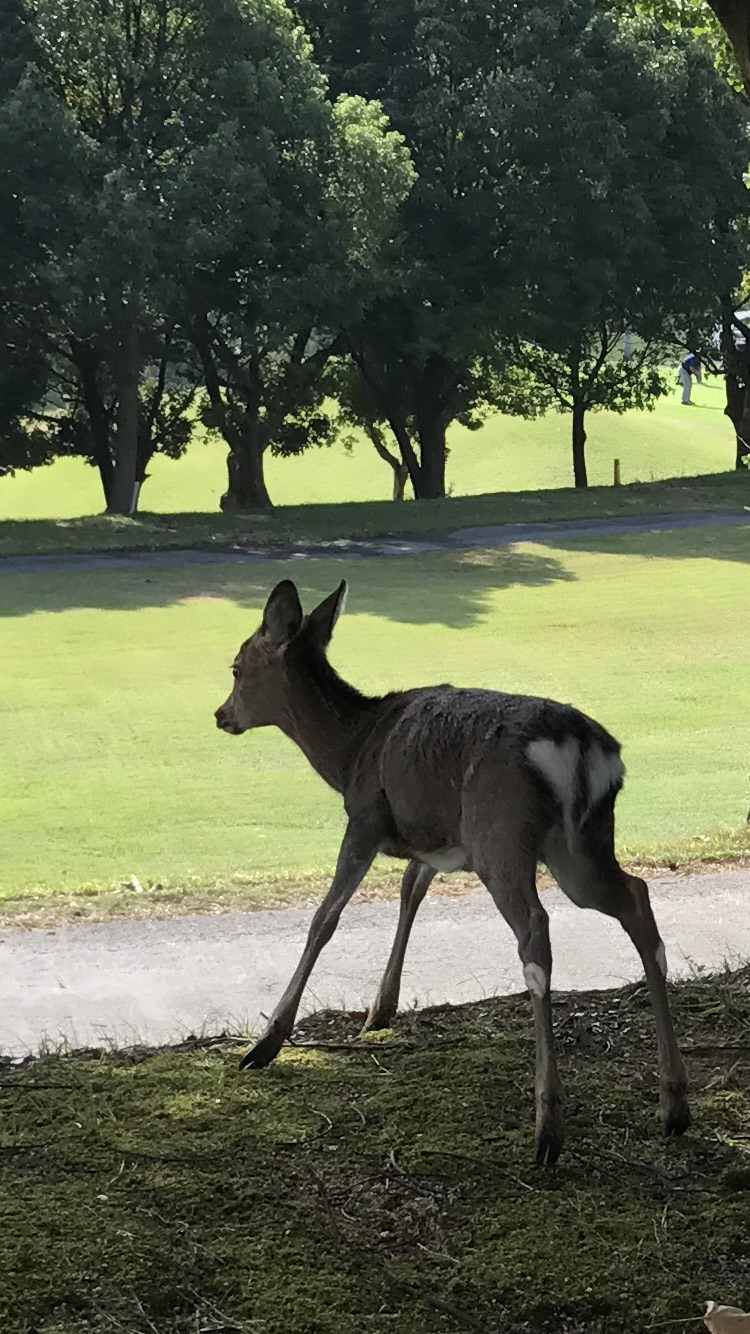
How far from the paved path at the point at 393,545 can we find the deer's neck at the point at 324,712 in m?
8.17

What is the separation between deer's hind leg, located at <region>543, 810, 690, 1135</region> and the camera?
283 cm

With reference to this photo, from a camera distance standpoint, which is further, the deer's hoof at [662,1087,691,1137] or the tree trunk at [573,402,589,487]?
the tree trunk at [573,402,589,487]

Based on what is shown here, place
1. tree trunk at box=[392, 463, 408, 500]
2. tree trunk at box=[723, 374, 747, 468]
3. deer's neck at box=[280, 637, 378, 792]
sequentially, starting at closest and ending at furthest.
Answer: deer's neck at box=[280, 637, 378, 792] < tree trunk at box=[392, 463, 408, 500] < tree trunk at box=[723, 374, 747, 468]

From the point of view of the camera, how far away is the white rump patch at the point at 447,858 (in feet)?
9.79

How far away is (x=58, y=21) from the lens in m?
16.3

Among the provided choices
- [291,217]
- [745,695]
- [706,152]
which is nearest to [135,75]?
[291,217]

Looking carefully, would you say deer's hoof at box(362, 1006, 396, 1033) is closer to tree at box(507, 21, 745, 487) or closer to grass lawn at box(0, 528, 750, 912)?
grass lawn at box(0, 528, 750, 912)

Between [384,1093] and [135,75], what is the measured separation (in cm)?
1524

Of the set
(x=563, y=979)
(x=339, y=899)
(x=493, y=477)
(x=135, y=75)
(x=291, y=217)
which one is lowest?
(x=563, y=979)

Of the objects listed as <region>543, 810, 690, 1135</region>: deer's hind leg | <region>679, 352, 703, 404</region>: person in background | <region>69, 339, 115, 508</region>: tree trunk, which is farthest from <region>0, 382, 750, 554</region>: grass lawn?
<region>543, 810, 690, 1135</region>: deer's hind leg

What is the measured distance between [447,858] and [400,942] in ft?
1.69

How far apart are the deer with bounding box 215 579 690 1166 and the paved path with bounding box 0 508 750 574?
8234mm

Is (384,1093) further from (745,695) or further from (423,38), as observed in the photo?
(423,38)

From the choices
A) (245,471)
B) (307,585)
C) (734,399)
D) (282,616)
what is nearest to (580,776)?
(282,616)
